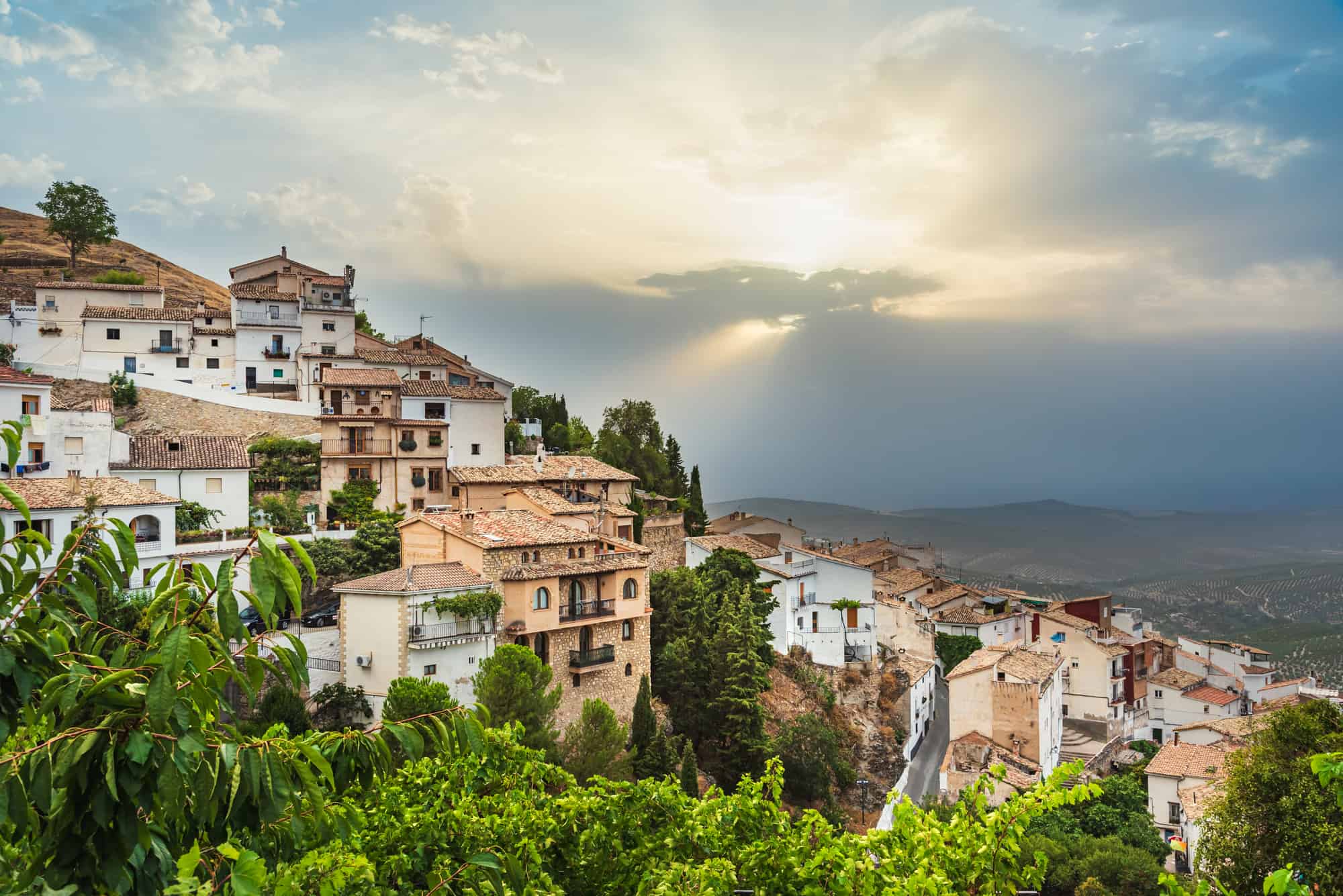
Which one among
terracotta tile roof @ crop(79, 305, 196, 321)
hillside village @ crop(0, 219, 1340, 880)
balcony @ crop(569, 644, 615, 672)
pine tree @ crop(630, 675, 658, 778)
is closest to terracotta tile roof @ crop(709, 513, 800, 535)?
hillside village @ crop(0, 219, 1340, 880)

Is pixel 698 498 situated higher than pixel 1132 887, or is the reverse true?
pixel 698 498

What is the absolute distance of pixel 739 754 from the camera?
28.4 meters

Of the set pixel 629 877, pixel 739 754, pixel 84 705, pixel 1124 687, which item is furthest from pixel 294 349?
pixel 1124 687

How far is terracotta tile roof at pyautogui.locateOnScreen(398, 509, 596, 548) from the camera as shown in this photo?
1044 inches

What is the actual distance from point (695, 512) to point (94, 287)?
109ft

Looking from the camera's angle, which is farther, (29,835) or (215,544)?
(215,544)

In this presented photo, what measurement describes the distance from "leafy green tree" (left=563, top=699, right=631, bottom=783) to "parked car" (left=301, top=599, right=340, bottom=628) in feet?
29.2

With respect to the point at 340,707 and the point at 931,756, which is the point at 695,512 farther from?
the point at 340,707

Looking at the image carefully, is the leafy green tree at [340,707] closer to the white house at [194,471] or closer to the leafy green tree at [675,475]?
the white house at [194,471]

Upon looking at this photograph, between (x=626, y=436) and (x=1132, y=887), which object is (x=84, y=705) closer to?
(x=1132, y=887)

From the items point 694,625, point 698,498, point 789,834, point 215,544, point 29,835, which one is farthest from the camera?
point 698,498

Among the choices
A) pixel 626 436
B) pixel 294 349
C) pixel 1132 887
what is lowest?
pixel 1132 887

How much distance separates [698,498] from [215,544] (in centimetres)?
2599

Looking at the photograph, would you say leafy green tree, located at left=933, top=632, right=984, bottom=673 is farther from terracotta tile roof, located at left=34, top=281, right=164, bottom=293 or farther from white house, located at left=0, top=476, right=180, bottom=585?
terracotta tile roof, located at left=34, top=281, right=164, bottom=293
